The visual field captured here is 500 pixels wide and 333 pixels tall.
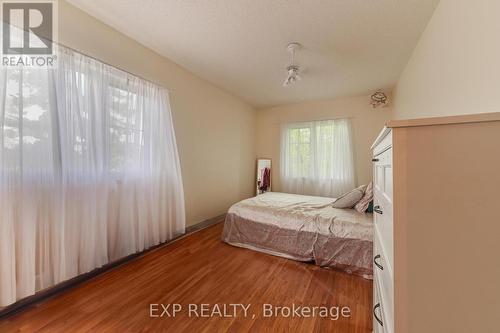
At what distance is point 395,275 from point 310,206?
7.39 feet

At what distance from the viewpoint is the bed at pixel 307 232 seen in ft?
6.66

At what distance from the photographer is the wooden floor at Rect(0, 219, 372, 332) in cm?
138

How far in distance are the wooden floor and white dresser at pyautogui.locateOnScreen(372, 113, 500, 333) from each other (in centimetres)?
111

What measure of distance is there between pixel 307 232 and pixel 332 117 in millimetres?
2770

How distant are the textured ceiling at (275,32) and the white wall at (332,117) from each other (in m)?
0.84

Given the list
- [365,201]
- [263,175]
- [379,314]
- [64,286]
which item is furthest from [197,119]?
[379,314]

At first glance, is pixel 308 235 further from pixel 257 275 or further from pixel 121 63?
pixel 121 63

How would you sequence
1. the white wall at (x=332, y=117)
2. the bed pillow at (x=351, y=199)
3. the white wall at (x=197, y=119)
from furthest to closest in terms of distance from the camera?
the white wall at (x=332, y=117) < the bed pillow at (x=351, y=199) < the white wall at (x=197, y=119)

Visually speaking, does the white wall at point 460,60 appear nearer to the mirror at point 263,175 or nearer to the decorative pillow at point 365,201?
the decorative pillow at point 365,201

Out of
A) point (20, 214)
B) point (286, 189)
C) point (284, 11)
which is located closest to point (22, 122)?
point (20, 214)

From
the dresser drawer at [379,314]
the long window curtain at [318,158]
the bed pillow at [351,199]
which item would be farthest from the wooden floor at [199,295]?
the long window curtain at [318,158]

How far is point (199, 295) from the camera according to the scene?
1.68 metres

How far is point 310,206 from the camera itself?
2.78 m

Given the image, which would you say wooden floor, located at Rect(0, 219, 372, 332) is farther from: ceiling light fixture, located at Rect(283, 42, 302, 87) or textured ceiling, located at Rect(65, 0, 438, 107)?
textured ceiling, located at Rect(65, 0, 438, 107)
